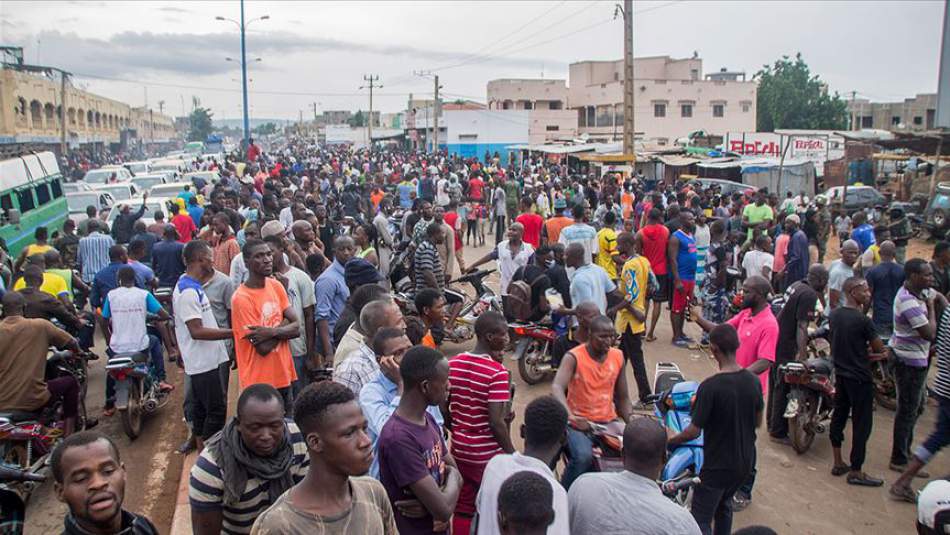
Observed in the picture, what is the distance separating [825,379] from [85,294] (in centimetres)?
890

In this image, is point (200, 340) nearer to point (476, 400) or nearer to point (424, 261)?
point (476, 400)

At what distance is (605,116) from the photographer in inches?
2222

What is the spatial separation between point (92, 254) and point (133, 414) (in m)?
4.23

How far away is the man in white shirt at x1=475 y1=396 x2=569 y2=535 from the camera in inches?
116

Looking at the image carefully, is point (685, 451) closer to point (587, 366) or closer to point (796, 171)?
point (587, 366)

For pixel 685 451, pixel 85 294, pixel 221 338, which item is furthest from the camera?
pixel 85 294

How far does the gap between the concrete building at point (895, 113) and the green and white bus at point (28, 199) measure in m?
55.0

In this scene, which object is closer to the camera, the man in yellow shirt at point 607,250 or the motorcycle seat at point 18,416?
the motorcycle seat at point 18,416

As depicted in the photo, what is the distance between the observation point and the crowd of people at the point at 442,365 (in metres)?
2.78

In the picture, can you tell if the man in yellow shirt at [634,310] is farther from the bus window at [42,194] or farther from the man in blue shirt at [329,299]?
the bus window at [42,194]

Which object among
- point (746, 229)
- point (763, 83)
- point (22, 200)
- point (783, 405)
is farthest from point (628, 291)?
point (763, 83)

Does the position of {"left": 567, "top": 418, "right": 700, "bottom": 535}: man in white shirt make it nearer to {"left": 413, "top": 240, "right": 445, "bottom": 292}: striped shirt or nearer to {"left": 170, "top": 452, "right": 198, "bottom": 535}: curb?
{"left": 170, "top": 452, "right": 198, "bottom": 535}: curb

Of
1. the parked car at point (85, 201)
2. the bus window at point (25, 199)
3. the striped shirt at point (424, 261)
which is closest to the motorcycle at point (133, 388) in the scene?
the striped shirt at point (424, 261)

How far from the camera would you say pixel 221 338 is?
17.7 feet
